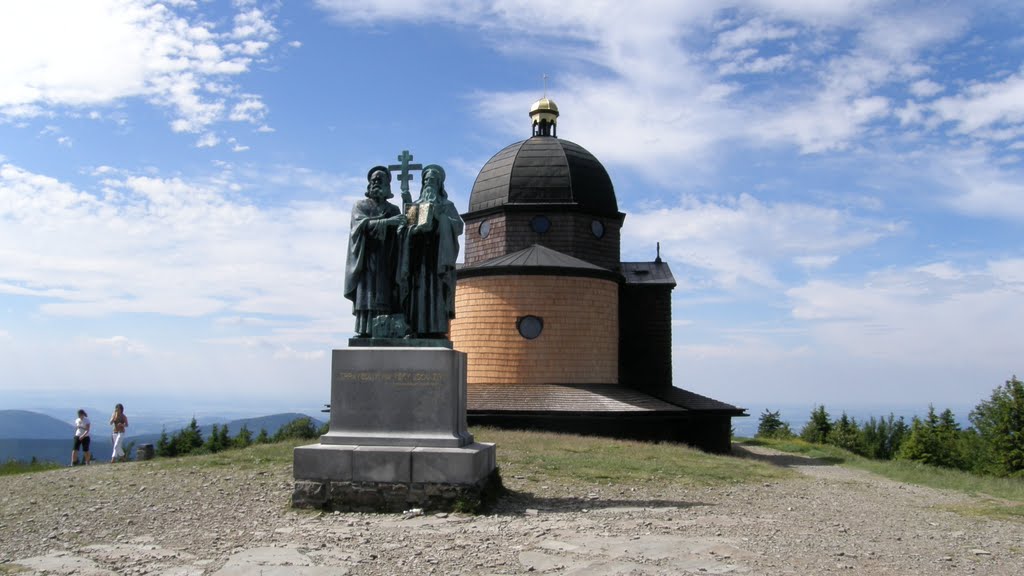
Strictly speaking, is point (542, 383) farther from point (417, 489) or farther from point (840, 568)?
point (840, 568)

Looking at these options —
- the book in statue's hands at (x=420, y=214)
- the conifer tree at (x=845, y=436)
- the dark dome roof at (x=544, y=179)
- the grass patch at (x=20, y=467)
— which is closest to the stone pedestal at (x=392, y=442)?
the book in statue's hands at (x=420, y=214)

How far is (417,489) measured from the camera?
9492 millimetres

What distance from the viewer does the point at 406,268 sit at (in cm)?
1038

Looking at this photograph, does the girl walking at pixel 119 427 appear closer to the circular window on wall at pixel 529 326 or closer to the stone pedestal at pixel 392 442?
the stone pedestal at pixel 392 442

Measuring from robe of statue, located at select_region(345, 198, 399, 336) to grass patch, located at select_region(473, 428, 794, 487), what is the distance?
375 centimetres

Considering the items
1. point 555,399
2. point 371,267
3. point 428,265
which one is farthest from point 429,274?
point 555,399

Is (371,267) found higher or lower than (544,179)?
lower

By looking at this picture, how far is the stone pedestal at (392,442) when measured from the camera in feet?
31.0

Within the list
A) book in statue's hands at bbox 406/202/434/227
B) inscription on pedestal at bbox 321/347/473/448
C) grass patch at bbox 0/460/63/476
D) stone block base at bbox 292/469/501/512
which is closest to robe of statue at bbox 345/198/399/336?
book in statue's hands at bbox 406/202/434/227

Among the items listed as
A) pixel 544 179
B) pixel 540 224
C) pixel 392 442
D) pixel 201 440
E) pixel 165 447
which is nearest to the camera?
pixel 392 442

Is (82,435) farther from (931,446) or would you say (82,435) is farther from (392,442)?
(931,446)

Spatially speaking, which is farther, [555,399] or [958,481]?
[555,399]

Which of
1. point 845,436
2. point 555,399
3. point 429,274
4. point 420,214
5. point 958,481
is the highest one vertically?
point 420,214

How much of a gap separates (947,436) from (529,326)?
1957 cm
